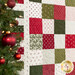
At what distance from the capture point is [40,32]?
2.23 meters

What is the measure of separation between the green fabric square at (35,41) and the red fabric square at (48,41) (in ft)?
0.22

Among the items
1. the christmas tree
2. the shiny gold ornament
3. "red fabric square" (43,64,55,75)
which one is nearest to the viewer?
the christmas tree

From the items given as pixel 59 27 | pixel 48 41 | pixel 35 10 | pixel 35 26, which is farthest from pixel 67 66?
pixel 35 10

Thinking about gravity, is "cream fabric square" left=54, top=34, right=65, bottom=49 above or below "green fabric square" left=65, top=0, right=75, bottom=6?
below

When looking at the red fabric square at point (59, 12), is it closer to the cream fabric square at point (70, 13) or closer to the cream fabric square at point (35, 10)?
the cream fabric square at point (70, 13)

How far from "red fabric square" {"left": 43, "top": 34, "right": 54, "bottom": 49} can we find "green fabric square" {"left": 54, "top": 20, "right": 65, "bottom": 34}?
0.12 metres

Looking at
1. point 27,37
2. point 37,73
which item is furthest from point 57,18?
point 37,73

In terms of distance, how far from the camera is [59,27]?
236 cm

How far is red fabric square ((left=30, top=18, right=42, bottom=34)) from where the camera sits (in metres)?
2.17

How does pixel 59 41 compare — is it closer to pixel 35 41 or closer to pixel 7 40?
pixel 35 41

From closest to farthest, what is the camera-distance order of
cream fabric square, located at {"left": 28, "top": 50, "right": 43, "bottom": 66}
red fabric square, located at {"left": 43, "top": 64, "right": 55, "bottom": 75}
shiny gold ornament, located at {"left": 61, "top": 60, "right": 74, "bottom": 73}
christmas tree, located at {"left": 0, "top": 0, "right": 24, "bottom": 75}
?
christmas tree, located at {"left": 0, "top": 0, "right": 24, "bottom": 75} < cream fabric square, located at {"left": 28, "top": 50, "right": 43, "bottom": 66} < red fabric square, located at {"left": 43, "top": 64, "right": 55, "bottom": 75} < shiny gold ornament, located at {"left": 61, "top": 60, "right": 74, "bottom": 73}

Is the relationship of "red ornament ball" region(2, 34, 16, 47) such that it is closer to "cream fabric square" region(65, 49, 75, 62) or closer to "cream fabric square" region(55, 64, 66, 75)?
"cream fabric square" region(55, 64, 66, 75)

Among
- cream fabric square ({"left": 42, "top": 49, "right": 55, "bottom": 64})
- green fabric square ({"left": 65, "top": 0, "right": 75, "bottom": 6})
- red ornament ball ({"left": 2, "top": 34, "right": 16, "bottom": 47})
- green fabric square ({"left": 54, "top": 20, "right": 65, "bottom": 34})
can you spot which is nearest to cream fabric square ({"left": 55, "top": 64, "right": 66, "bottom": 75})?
cream fabric square ({"left": 42, "top": 49, "right": 55, "bottom": 64})

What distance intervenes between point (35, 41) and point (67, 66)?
0.70 metres
